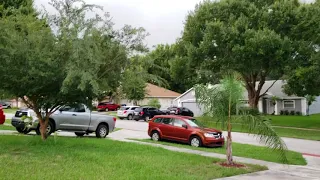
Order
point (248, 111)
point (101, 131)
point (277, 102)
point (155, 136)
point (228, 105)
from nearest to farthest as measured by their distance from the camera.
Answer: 1. point (248, 111)
2. point (228, 105)
3. point (155, 136)
4. point (101, 131)
5. point (277, 102)

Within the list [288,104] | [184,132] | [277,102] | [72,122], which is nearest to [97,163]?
[184,132]

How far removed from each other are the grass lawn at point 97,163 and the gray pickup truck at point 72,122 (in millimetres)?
3508

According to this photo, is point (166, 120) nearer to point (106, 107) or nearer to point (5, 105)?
point (106, 107)

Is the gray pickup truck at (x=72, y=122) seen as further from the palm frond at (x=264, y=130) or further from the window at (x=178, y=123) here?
the palm frond at (x=264, y=130)

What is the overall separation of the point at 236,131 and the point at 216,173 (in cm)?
1855

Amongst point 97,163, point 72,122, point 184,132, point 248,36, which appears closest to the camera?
point 97,163

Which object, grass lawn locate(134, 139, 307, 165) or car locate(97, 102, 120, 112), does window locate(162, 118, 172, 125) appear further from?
car locate(97, 102, 120, 112)

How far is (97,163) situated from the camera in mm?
10625

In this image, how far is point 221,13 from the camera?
31500 millimetres

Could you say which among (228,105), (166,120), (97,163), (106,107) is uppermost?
(106,107)

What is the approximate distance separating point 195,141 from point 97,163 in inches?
288

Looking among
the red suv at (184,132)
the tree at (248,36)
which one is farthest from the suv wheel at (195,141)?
the tree at (248,36)

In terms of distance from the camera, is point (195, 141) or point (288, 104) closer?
point (195, 141)

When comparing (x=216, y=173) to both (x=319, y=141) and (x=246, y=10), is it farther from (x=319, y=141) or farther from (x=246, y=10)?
(x=246, y=10)
